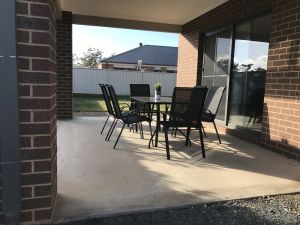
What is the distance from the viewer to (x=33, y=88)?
1812 millimetres

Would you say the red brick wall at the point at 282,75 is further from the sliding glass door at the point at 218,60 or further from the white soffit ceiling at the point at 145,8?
the white soffit ceiling at the point at 145,8

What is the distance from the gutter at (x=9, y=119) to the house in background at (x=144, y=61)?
20.6m

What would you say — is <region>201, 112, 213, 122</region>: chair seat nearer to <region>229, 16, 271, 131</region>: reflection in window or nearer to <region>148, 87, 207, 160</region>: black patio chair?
<region>148, 87, 207, 160</region>: black patio chair

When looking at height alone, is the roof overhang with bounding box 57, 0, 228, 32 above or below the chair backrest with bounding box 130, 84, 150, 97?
above

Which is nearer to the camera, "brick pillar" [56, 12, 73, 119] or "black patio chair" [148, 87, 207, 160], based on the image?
"black patio chair" [148, 87, 207, 160]

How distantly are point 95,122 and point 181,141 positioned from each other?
8.41 feet

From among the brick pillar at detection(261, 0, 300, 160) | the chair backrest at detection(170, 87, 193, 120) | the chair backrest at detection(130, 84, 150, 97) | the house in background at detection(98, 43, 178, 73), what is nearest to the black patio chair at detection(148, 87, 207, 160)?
the chair backrest at detection(170, 87, 193, 120)

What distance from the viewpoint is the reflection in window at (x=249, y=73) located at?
4844mm

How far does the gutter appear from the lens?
1680mm

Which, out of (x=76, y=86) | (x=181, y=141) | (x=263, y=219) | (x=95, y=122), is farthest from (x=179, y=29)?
(x=76, y=86)

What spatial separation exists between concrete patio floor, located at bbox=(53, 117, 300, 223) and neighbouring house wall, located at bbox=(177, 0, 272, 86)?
7.33 ft

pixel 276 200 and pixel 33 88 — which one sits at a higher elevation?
pixel 33 88

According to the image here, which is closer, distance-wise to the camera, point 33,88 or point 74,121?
point 33,88

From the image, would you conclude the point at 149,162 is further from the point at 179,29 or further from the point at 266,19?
the point at 179,29
